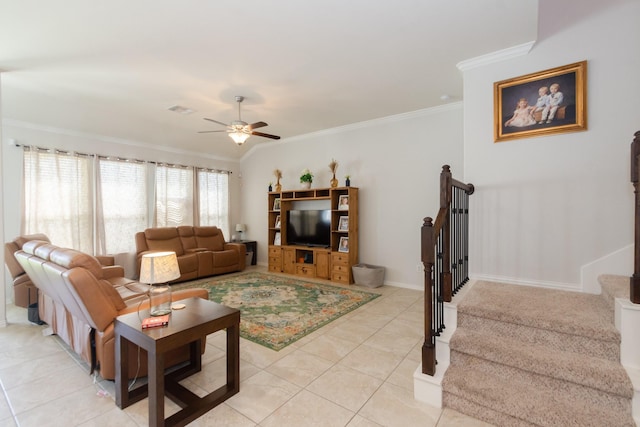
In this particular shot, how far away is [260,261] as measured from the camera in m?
7.30

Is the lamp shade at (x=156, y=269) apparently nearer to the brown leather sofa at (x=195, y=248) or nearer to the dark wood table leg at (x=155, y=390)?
the dark wood table leg at (x=155, y=390)

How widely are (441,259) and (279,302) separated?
2.67 m

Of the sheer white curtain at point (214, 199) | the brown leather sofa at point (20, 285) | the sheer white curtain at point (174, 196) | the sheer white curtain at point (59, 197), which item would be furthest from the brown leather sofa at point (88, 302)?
the sheer white curtain at point (214, 199)

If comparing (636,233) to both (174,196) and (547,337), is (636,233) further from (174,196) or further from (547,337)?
(174,196)

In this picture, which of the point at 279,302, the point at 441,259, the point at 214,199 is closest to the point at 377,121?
the point at 279,302

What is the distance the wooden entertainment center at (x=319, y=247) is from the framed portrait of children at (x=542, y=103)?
282cm

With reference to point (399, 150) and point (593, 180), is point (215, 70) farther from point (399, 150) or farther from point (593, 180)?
point (593, 180)

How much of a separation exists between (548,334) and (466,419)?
81cm

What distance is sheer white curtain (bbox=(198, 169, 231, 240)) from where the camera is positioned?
7.01 metres

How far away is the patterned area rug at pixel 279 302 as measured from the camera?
3250 millimetres

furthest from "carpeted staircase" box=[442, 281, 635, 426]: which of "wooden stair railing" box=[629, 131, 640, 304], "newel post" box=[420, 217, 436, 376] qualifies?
"wooden stair railing" box=[629, 131, 640, 304]

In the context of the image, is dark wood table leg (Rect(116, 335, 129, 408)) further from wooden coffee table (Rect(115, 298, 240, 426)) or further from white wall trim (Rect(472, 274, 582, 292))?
white wall trim (Rect(472, 274, 582, 292))

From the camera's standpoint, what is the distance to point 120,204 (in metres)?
5.71

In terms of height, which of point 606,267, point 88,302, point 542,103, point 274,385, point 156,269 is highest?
point 542,103
